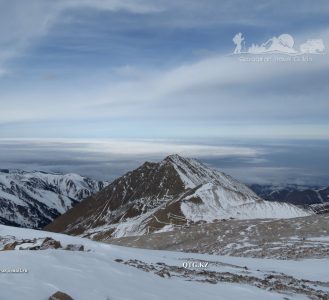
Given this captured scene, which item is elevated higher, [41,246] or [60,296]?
[60,296]

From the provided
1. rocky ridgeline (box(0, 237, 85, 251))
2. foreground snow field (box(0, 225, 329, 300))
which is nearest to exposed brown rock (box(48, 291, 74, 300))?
foreground snow field (box(0, 225, 329, 300))

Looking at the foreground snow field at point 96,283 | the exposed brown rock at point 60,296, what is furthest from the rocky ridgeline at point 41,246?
the exposed brown rock at point 60,296

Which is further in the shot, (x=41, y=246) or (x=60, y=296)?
(x=41, y=246)

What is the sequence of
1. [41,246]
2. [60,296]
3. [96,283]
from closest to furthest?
[60,296] → [96,283] → [41,246]

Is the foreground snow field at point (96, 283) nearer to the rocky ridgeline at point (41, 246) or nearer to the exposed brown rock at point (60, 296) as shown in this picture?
the exposed brown rock at point (60, 296)

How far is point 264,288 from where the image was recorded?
74.7ft

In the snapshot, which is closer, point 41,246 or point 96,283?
point 96,283

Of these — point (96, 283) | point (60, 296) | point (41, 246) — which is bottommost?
point (41, 246)

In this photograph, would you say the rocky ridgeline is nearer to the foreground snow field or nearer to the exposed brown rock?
the foreground snow field

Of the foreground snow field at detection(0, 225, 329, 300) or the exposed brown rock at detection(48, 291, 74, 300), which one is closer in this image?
the exposed brown rock at detection(48, 291, 74, 300)

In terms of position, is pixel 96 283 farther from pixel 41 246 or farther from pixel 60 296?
pixel 41 246

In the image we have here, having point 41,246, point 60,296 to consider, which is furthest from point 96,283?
point 41,246

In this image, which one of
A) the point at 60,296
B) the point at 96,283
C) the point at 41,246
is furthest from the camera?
the point at 41,246

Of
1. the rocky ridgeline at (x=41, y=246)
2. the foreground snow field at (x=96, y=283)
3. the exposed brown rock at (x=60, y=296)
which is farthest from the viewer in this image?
the rocky ridgeline at (x=41, y=246)
